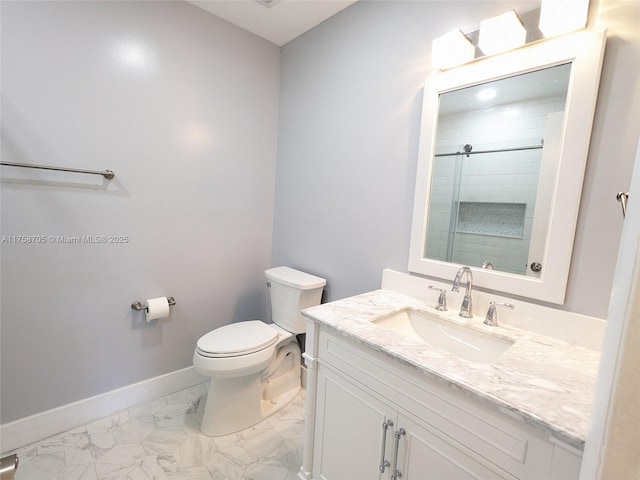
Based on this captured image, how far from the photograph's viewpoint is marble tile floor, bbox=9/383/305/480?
1335 mm

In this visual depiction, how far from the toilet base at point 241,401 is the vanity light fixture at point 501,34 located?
189 centimetres

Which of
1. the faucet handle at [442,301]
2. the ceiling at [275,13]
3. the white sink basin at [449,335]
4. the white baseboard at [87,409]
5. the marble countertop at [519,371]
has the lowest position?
the white baseboard at [87,409]

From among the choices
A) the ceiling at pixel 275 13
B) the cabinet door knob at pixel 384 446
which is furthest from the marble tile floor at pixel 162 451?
the ceiling at pixel 275 13

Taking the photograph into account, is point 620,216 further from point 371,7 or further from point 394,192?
point 371,7

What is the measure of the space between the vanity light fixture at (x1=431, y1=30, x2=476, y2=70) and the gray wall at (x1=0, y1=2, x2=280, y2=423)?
127cm

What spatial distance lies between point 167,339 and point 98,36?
5.66 feet

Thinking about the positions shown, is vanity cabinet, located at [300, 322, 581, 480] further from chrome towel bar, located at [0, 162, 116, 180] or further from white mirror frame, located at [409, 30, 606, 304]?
chrome towel bar, located at [0, 162, 116, 180]

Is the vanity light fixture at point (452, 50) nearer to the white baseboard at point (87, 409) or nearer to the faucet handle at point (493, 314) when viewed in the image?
the faucet handle at point (493, 314)

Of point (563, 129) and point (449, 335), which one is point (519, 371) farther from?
point (563, 129)

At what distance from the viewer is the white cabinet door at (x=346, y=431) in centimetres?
97

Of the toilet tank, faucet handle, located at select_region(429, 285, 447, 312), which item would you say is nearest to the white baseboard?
the toilet tank

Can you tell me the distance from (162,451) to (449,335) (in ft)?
4.90

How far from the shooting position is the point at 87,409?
1622mm

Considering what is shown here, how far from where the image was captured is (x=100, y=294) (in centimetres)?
162
